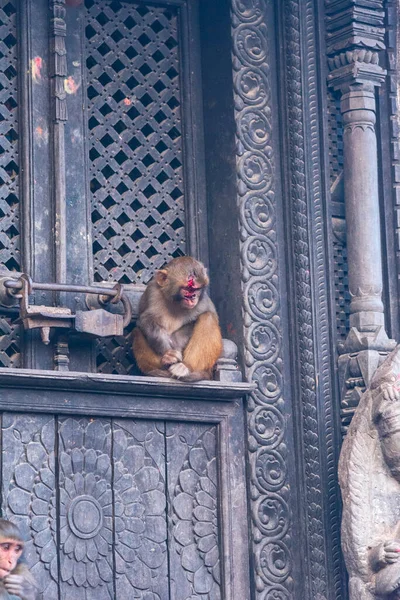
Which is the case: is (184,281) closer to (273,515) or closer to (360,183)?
(360,183)

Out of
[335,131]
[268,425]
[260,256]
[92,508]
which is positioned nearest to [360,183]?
[335,131]

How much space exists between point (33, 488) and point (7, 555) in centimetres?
77

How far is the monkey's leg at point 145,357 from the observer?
438 inches

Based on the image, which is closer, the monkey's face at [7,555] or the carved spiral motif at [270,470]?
the monkey's face at [7,555]

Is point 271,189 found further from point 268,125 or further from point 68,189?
point 68,189

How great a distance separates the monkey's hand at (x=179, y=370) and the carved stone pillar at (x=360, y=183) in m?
1.08

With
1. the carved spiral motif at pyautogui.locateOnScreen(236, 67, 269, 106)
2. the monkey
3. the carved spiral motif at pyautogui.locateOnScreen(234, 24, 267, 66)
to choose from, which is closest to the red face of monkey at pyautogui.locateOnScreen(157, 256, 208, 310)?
the carved spiral motif at pyautogui.locateOnScreen(236, 67, 269, 106)

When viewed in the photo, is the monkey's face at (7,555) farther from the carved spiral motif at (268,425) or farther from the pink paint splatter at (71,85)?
the pink paint splatter at (71,85)

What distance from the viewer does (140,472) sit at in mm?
10977

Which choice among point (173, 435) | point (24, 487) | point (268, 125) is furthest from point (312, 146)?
point (24, 487)

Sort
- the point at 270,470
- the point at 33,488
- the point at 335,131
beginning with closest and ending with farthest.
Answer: the point at 33,488, the point at 270,470, the point at 335,131

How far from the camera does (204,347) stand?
11.1 metres

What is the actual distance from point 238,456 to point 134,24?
2.88m

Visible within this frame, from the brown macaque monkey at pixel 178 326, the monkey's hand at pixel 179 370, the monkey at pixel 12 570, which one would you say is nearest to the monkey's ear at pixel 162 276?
the brown macaque monkey at pixel 178 326
